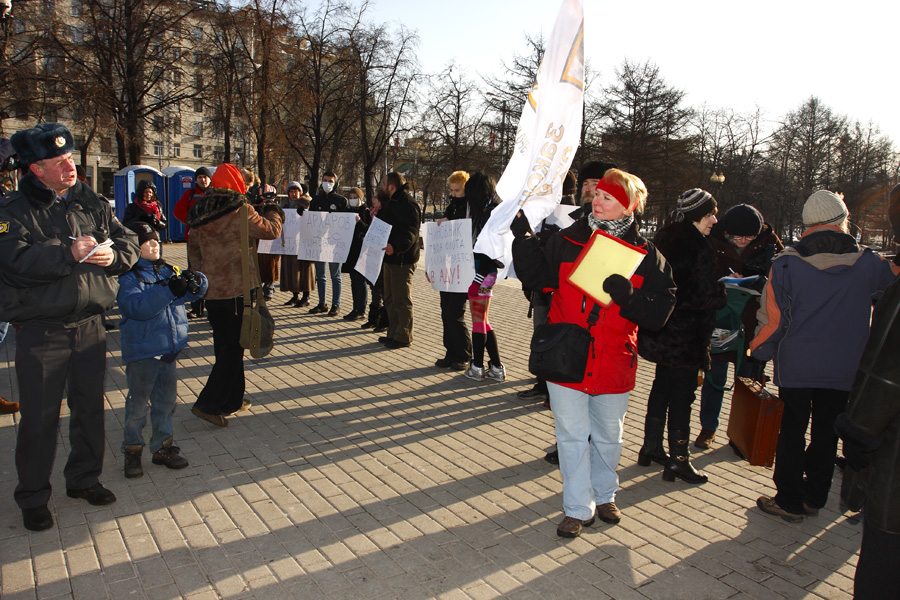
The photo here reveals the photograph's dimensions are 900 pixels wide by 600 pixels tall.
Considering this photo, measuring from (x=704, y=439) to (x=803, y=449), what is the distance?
1.21m

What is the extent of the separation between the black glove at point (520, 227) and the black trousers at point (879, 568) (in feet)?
6.85

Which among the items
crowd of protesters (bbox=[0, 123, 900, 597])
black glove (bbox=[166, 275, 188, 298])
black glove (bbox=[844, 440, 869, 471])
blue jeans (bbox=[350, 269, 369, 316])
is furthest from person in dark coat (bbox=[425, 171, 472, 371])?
black glove (bbox=[844, 440, 869, 471])

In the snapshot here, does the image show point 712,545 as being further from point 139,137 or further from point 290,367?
point 139,137

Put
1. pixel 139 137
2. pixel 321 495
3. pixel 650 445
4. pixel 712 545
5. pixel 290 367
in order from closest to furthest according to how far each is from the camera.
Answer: pixel 712 545 < pixel 321 495 < pixel 650 445 < pixel 290 367 < pixel 139 137

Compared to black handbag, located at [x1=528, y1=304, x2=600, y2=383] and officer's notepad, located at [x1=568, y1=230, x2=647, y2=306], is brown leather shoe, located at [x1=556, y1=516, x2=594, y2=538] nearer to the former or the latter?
black handbag, located at [x1=528, y1=304, x2=600, y2=383]

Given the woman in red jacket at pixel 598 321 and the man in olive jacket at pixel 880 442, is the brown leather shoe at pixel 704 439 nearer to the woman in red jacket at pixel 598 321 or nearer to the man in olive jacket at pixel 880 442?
the woman in red jacket at pixel 598 321

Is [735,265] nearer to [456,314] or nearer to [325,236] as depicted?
[456,314]

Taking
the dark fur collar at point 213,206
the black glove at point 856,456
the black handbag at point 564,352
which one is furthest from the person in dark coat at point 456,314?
the black glove at point 856,456

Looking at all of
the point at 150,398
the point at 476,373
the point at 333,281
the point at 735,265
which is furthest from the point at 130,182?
the point at 735,265

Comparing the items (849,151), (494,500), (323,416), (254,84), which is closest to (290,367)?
(323,416)

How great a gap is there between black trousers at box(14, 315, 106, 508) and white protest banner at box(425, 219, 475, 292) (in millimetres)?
3657

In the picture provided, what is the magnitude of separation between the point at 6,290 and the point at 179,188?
60.3 ft

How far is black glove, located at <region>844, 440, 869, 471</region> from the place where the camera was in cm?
255

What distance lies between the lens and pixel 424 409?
602 centimetres
